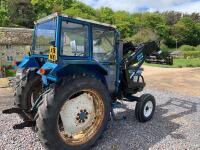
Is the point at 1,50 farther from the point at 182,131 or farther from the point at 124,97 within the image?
the point at 182,131

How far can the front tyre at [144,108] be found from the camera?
6.59 metres

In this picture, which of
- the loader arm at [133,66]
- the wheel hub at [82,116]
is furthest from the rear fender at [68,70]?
the loader arm at [133,66]

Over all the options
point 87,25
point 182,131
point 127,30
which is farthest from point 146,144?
point 127,30

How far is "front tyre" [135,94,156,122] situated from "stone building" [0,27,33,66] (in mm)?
9004

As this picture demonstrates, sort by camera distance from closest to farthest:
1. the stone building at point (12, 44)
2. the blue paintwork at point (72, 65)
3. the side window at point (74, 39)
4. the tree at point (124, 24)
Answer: the blue paintwork at point (72, 65)
the side window at point (74, 39)
the stone building at point (12, 44)
the tree at point (124, 24)

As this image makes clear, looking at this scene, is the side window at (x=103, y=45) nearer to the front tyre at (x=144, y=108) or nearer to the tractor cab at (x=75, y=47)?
the tractor cab at (x=75, y=47)

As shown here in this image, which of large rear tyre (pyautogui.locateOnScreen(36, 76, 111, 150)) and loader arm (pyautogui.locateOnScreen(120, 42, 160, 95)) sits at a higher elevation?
loader arm (pyautogui.locateOnScreen(120, 42, 160, 95))

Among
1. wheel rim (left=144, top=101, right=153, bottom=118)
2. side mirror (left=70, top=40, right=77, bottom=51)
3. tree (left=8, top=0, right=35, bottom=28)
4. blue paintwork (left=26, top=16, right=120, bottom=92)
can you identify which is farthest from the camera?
tree (left=8, top=0, right=35, bottom=28)

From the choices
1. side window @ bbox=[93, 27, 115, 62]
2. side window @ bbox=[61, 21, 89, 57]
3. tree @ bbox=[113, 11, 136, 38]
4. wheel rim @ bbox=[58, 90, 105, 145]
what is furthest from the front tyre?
tree @ bbox=[113, 11, 136, 38]

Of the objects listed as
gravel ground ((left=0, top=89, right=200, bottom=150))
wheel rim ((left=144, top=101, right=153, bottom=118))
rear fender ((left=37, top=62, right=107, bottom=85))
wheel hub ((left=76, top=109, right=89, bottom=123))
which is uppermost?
rear fender ((left=37, top=62, right=107, bottom=85))

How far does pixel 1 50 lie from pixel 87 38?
9928 mm

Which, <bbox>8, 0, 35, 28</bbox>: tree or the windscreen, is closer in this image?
the windscreen

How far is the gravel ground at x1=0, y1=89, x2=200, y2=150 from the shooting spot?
5.33 metres

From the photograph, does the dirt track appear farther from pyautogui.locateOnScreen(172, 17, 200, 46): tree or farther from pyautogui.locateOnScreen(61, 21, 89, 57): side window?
pyautogui.locateOnScreen(172, 17, 200, 46): tree
